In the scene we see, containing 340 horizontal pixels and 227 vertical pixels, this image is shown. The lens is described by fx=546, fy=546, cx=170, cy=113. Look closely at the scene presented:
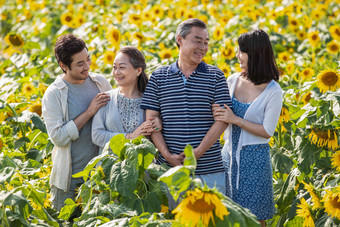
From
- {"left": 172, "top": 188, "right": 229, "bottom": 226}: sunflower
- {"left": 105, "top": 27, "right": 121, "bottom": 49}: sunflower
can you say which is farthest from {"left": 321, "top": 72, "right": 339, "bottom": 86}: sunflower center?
{"left": 105, "top": 27, "right": 121, "bottom": 49}: sunflower

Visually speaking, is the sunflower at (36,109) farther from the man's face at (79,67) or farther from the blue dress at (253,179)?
the blue dress at (253,179)

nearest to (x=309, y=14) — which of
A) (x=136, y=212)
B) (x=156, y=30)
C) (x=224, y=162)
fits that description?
(x=156, y=30)

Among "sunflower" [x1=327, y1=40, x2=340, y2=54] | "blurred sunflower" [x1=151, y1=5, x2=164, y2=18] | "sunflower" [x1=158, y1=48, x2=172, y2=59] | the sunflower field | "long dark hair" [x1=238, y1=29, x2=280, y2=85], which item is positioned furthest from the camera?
"blurred sunflower" [x1=151, y1=5, x2=164, y2=18]

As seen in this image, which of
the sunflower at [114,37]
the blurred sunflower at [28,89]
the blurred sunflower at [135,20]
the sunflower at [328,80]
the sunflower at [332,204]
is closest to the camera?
the sunflower at [332,204]

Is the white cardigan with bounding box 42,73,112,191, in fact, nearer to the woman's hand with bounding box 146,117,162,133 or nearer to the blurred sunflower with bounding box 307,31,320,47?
the woman's hand with bounding box 146,117,162,133

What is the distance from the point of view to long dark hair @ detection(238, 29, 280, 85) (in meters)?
2.70

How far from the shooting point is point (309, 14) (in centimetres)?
620

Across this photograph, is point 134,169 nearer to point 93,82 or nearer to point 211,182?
point 211,182

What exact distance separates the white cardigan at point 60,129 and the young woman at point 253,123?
79 centimetres

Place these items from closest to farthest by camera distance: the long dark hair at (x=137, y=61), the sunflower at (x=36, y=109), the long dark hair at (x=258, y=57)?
the long dark hair at (x=258, y=57)
the long dark hair at (x=137, y=61)
the sunflower at (x=36, y=109)

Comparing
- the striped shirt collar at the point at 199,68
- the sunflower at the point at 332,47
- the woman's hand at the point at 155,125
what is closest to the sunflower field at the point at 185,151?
the sunflower at the point at 332,47

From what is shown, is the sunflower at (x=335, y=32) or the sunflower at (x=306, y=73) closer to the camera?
the sunflower at (x=306, y=73)

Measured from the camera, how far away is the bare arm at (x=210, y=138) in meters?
2.62

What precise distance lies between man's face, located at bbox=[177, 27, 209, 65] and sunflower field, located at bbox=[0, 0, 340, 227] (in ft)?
1.91
